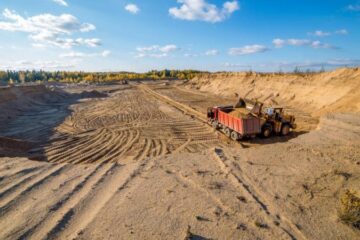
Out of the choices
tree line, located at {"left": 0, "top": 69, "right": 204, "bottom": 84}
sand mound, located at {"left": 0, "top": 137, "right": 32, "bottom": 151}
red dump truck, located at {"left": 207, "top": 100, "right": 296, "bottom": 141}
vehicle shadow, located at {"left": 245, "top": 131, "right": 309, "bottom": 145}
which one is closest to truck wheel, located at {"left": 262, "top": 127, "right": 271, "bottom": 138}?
red dump truck, located at {"left": 207, "top": 100, "right": 296, "bottom": 141}

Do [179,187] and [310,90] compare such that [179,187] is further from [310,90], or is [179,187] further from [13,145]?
[310,90]

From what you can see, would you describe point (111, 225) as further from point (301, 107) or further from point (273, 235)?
point (301, 107)

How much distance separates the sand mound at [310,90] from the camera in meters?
20.0

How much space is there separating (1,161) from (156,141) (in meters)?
Answer: 7.27

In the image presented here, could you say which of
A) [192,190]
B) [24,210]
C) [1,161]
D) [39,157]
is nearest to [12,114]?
[39,157]

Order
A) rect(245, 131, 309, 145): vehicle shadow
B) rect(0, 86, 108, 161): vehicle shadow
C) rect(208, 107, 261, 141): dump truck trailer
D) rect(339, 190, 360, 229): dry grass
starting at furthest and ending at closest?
1. rect(245, 131, 309, 145): vehicle shadow
2. rect(208, 107, 261, 141): dump truck trailer
3. rect(0, 86, 108, 161): vehicle shadow
4. rect(339, 190, 360, 229): dry grass

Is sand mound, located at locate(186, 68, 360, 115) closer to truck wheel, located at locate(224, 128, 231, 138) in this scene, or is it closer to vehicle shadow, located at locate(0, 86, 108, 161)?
truck wheel, located at locate(224, 128, 231, 138)

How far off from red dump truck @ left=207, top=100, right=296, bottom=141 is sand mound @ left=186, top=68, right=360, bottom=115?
601 cm

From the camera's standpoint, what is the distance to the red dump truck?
13695 millimetres

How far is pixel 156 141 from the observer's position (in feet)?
48.0

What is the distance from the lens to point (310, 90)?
2505cm

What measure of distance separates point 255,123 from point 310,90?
1449 cm

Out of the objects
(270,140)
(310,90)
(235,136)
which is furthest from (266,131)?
(310,90)

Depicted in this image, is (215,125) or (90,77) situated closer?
(215,125)
